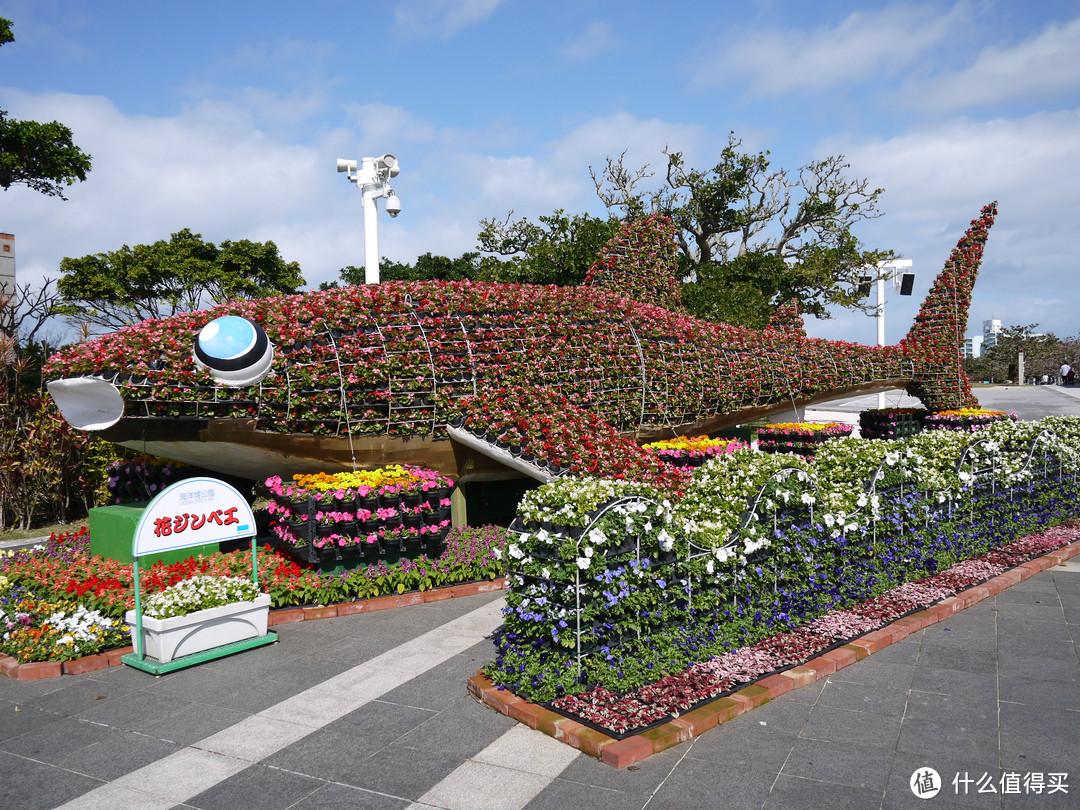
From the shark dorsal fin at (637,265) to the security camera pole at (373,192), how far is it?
10.1 ft

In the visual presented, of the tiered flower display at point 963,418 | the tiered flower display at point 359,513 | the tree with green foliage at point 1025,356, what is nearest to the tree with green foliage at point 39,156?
the tiered flower display at point 359,513

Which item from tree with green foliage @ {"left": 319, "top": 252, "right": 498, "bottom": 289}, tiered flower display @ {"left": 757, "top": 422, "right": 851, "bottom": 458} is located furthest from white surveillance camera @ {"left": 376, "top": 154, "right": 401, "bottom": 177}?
tree with green foliage @ {"left": 319, "top": 252, "right": 498, "bottom": 289}

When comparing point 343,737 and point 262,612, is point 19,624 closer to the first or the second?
point 262,612

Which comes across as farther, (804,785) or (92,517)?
(92,517)

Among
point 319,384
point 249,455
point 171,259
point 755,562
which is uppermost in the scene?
point 171,259

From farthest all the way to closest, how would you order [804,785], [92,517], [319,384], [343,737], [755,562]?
[92,517]
[319,384]
[755,562]
[343,737]
[804,785]

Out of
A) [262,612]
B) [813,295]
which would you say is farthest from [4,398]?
[813,295]

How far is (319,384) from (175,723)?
326 cm

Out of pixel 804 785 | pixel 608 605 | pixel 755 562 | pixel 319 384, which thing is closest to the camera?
pixel 804 785

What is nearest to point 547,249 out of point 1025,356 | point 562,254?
point 562,254

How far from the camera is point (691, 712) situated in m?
4.22

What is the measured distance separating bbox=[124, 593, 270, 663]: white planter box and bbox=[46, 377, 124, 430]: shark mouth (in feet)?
5.59

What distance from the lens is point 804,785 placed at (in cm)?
354

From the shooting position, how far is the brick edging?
5285 mm
